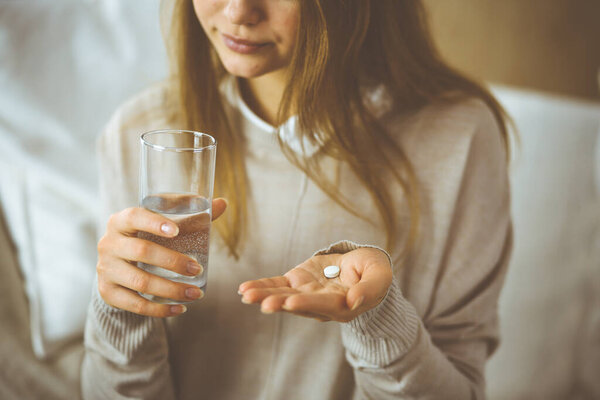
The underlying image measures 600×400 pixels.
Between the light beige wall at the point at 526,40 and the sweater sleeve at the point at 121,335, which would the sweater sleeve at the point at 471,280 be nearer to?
the sweater sleeve at the point at 121,335

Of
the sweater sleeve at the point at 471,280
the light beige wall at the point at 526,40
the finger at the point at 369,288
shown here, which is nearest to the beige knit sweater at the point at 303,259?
the sweater sleeve at the point at 471,280

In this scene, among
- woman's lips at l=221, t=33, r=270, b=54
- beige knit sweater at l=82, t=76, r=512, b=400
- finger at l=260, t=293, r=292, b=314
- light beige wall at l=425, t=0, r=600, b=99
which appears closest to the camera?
finger at l=260, t=293, r=292, b=314

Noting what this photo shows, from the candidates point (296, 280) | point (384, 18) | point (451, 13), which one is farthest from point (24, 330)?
point (451, 13)

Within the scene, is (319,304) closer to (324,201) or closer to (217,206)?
(217,206)

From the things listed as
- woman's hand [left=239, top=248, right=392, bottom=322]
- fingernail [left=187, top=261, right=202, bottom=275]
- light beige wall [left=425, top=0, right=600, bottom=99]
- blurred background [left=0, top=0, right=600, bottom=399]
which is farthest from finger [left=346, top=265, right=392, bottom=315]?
light beige wall [left=425, top=0, right=600, bottom=99]

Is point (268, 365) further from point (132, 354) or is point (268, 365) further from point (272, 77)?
point (272, 77)

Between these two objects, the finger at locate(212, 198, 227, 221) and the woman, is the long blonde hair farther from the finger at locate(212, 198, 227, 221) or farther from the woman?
the finger at locate(212, 198, 227, 221)

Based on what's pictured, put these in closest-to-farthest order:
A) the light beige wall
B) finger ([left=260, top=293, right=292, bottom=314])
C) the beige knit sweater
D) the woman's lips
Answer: finger ([left=260, top=293, right=292, bottom=314])
the woman's lips
the beige knit sweater
the light beige wall
